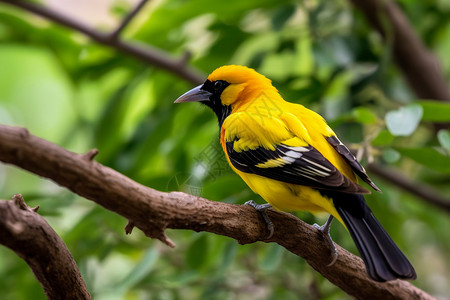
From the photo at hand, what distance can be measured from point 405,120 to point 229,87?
2.17 ft

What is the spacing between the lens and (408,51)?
355 centimetres

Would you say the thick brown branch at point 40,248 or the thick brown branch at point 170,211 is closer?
the thick brown branch at point 170,211

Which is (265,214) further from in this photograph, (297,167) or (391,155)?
(391,155)

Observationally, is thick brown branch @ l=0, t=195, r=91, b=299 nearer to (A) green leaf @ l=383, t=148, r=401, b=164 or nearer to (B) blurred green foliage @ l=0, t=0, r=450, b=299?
(B) blurred green foliage @ l=0, t=0, r=450, b=299

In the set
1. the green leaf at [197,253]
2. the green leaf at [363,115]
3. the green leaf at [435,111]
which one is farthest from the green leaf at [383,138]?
the green leaf at [197,253]

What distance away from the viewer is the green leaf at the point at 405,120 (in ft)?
6.77

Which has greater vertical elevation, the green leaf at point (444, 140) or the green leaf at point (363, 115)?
the green leaf at point (363, 115)

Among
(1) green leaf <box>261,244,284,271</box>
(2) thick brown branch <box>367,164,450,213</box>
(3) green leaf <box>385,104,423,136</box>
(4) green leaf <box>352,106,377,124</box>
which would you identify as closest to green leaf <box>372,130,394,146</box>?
(3) green leaf <box>385,104,423,136</box>

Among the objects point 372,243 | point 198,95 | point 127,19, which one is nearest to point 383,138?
point 372,243

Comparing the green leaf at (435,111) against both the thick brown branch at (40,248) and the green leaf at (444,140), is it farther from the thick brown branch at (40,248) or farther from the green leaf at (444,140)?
the thick brown branch at (40,248)

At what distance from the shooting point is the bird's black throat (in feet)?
7.30

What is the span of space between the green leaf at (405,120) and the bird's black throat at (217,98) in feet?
2.01

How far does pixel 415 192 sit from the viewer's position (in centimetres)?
345

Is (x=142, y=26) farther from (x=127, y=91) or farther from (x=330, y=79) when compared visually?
(x=330, y=79)
